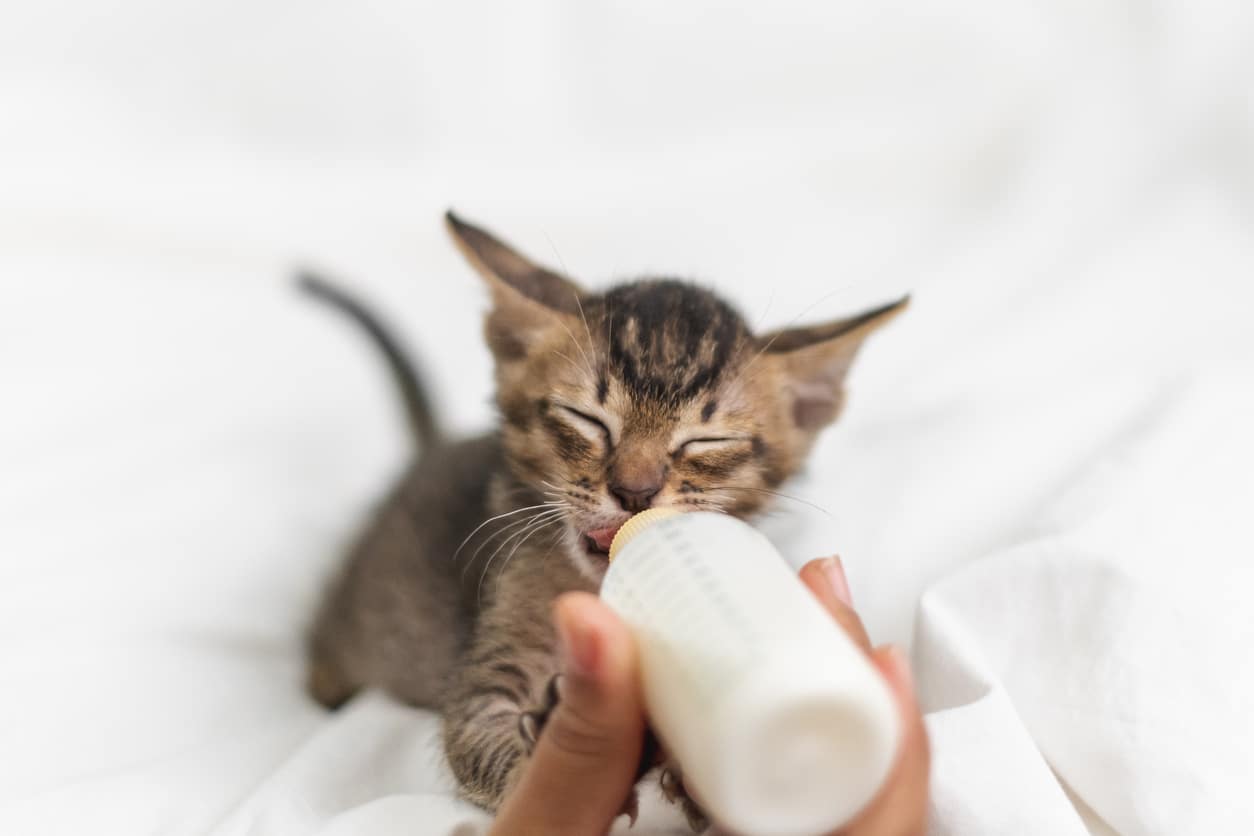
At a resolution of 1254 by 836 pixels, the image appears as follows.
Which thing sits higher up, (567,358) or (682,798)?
(567,358)

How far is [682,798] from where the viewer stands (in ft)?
3.95

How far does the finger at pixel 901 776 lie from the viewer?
0.88 m

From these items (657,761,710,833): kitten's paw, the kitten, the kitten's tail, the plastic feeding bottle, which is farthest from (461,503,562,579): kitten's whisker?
the kitten's tail

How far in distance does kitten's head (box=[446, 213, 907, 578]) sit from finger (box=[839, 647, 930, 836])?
0.43 meters

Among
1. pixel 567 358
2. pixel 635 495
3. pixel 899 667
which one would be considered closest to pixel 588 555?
pixel 635 495

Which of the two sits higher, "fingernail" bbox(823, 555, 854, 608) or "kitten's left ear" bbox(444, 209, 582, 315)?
"kitten's left ear" bbox(444, 209, 582, 315)

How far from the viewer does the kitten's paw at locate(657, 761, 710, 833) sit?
119 cm

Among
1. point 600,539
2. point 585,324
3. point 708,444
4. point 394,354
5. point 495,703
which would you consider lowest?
point 495,703

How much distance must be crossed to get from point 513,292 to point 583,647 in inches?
30.7

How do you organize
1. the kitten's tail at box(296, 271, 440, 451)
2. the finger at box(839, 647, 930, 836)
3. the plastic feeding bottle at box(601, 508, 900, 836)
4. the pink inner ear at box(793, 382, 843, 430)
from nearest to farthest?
1. the plastic feeding bottle at box(601, 508, 900, 836)
2. the finger at box(839, 647, 930, 836)
3. the pink inner ear at box(793, 382, 843, 430)
4. the kitten's tail at box(296, 271, 440, 451)

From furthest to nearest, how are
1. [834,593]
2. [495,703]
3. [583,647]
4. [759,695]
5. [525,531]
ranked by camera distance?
[525,531] → [495,703] → [834,593] → [583,647] → [759,695]

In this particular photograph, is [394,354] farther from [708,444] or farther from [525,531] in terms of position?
[708,444]

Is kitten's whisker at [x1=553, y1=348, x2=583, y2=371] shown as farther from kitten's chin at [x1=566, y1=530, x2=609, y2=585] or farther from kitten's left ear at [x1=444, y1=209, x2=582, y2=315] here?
kitten's chin at [x1=566, y1=530, x2=609, y2=585]

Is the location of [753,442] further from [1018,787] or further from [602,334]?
[1018,787]
